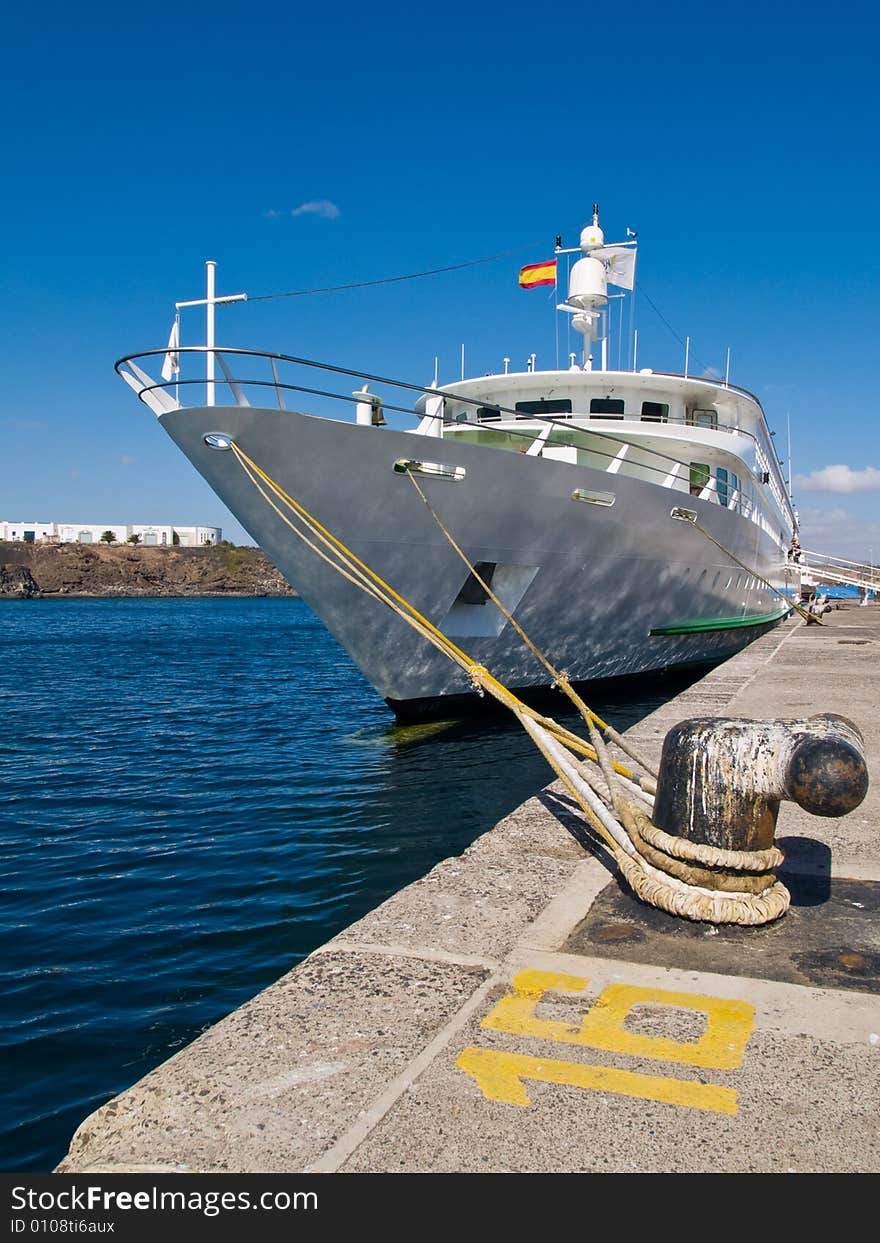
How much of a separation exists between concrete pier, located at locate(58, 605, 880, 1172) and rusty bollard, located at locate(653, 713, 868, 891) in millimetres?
332

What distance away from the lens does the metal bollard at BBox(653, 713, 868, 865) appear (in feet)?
10.3

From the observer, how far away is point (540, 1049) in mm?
2568

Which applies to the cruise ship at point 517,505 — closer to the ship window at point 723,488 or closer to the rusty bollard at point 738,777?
the ship window at point 723,488

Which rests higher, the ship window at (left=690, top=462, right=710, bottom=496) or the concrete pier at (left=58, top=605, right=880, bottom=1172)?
the ship window at (left=690, top=462, right=710, bottom=496)

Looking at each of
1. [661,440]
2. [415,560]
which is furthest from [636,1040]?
[661,440]

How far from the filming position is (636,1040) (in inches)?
103

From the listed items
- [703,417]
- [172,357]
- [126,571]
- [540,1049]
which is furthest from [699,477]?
[126,571]

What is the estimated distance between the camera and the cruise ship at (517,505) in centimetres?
1033

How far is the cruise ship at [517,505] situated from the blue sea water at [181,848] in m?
1.46

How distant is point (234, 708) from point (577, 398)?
28.9 feet

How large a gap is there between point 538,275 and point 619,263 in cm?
226

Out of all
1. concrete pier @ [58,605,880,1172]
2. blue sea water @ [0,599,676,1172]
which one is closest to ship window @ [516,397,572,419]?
blue sea water @ [0,599,676,1172]

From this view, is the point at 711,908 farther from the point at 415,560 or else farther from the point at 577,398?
the point at 577,398

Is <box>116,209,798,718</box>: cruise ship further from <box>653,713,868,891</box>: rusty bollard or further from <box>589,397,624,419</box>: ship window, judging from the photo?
<box>653,713,868,891</box>: rusty bollard
